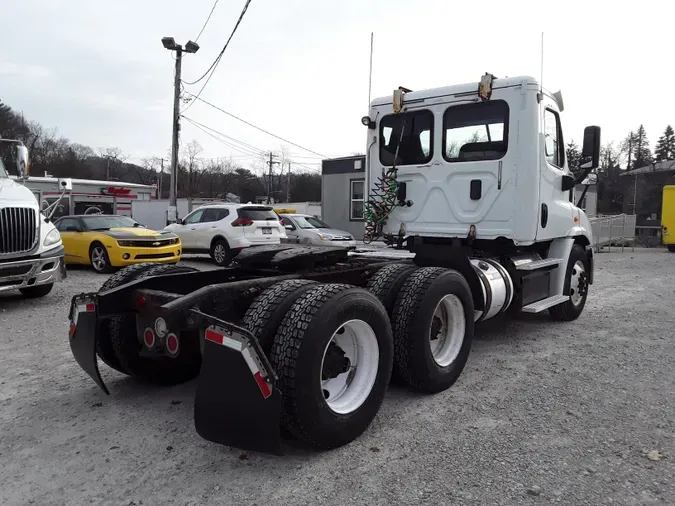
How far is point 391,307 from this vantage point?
4.12 metres

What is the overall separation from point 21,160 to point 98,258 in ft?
13.5

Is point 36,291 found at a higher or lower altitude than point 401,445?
higher

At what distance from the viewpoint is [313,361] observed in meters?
2.95

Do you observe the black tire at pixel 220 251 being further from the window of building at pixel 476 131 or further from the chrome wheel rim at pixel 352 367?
the chrome wheel rim at pixel 352 367

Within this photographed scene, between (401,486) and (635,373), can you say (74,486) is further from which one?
(635,373)

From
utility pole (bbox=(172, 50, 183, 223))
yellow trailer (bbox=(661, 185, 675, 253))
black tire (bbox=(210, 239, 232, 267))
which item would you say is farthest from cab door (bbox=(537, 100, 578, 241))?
yellow trailer (bbox=(661, 185, 675, 253))

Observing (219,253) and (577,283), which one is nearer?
(577,283)

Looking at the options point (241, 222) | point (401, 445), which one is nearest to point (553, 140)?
point (401, 445)

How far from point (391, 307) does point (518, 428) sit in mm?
1250

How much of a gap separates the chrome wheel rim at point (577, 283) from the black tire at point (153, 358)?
5.03 metres

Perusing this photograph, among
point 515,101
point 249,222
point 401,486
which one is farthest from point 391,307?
point 249,222

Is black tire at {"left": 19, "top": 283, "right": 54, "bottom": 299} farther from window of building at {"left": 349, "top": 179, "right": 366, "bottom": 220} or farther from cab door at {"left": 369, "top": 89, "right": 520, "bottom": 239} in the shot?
window of building at {"left": 349, "top": 179, "right": 366, "bottom": 220}

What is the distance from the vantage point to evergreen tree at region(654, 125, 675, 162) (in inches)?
3390

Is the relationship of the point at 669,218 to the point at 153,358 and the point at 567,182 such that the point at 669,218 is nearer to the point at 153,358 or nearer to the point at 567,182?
the point at 567,182
